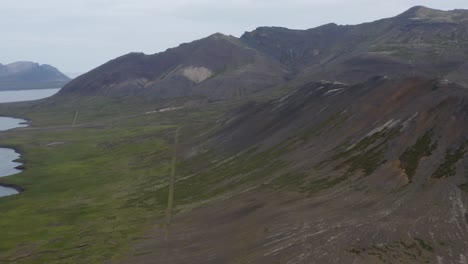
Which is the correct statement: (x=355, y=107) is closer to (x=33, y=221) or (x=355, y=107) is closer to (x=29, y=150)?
(x=33, y=221)

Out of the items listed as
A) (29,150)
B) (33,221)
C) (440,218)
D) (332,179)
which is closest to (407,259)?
(440,218)

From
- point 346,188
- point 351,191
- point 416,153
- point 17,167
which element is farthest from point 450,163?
point 17,167

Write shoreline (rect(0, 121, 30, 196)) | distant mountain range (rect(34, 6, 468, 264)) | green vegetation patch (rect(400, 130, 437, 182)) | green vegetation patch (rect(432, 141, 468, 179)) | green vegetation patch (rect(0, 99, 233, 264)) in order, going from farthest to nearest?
shoreline (rect(0, 121, 30, 196)), green vegetation patch (rect(400, 130, 437, 182)), green vegetation patch (rect(0, 99, 233, 264)), green vegetation patch (rect(432, 141, 468, 179)), distant mountain range (rect(34, 6, 468, 264))

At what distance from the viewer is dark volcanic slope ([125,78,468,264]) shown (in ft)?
205

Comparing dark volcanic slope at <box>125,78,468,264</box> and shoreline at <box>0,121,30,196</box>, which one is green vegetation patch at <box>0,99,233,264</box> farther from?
dark volcanic slope at <box>125,78,468,264</box>

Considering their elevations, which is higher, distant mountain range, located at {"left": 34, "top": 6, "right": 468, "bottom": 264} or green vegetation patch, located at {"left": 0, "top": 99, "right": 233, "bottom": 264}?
distant mountain range, located at {"left": 34, "top": 6, "right": 468, "bottom": 264}

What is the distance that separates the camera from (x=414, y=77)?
11006 cm

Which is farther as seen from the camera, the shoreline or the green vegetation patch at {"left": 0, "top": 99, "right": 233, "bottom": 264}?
the shoreline

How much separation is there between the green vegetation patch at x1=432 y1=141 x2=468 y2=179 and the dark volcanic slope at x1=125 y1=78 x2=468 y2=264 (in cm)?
16

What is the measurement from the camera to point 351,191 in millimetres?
78438

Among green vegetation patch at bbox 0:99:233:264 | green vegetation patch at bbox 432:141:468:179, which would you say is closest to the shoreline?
green vegetation patch at bbox 0:99:233:264

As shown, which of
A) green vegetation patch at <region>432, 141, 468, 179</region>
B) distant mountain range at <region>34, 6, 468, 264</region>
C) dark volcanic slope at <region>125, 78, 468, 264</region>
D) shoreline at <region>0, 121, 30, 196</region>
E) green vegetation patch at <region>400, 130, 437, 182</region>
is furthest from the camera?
shoreline at <region>0, 121, 30, 196</region>

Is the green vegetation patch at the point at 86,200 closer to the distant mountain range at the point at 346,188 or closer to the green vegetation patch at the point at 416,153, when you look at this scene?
the distant mountain range at the point at 346,188

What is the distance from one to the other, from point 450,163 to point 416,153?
6221mm
